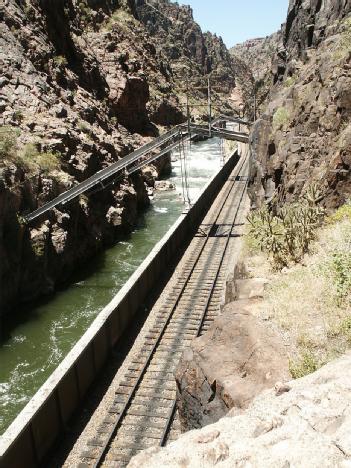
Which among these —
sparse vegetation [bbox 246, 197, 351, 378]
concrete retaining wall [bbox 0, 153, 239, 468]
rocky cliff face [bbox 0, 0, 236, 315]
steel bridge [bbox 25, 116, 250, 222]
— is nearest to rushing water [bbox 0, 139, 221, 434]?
rocky cliff face [bbox 0, 0, 236, 315]

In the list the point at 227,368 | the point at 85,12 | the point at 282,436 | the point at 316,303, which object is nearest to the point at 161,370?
the point at 227,368

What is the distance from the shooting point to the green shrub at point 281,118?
75.8ft

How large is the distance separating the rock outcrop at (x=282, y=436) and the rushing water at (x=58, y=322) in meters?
10.7

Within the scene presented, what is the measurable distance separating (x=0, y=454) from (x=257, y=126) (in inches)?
899

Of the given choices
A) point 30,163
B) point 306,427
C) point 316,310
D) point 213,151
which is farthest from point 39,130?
point 213,151

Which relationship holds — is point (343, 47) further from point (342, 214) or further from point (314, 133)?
point (342, 214)

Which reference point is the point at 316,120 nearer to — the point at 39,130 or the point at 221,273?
→ the point at 221,273

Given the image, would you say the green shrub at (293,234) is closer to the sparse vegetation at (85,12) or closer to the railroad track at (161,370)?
the railroad track at (161,370)

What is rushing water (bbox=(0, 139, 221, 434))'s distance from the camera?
1633 centimetres

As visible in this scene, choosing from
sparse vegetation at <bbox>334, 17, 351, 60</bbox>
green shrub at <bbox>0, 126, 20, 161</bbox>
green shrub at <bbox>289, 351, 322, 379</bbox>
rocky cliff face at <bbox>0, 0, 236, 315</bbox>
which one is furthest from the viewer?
green shrub at <bbox>0, 126, 20, 161</bbox>

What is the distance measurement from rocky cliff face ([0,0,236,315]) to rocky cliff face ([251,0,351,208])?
11.4m

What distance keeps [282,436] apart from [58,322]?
55.7ft

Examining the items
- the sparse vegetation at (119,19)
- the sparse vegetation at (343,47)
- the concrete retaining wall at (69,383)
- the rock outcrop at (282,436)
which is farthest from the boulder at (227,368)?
the sparse vegetation at (119,19)

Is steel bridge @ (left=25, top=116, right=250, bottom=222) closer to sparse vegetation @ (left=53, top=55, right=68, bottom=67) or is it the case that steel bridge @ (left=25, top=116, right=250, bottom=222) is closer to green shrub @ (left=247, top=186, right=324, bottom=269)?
sparse vegetation @ (left=53, top=55, right=68, bottom=67)
